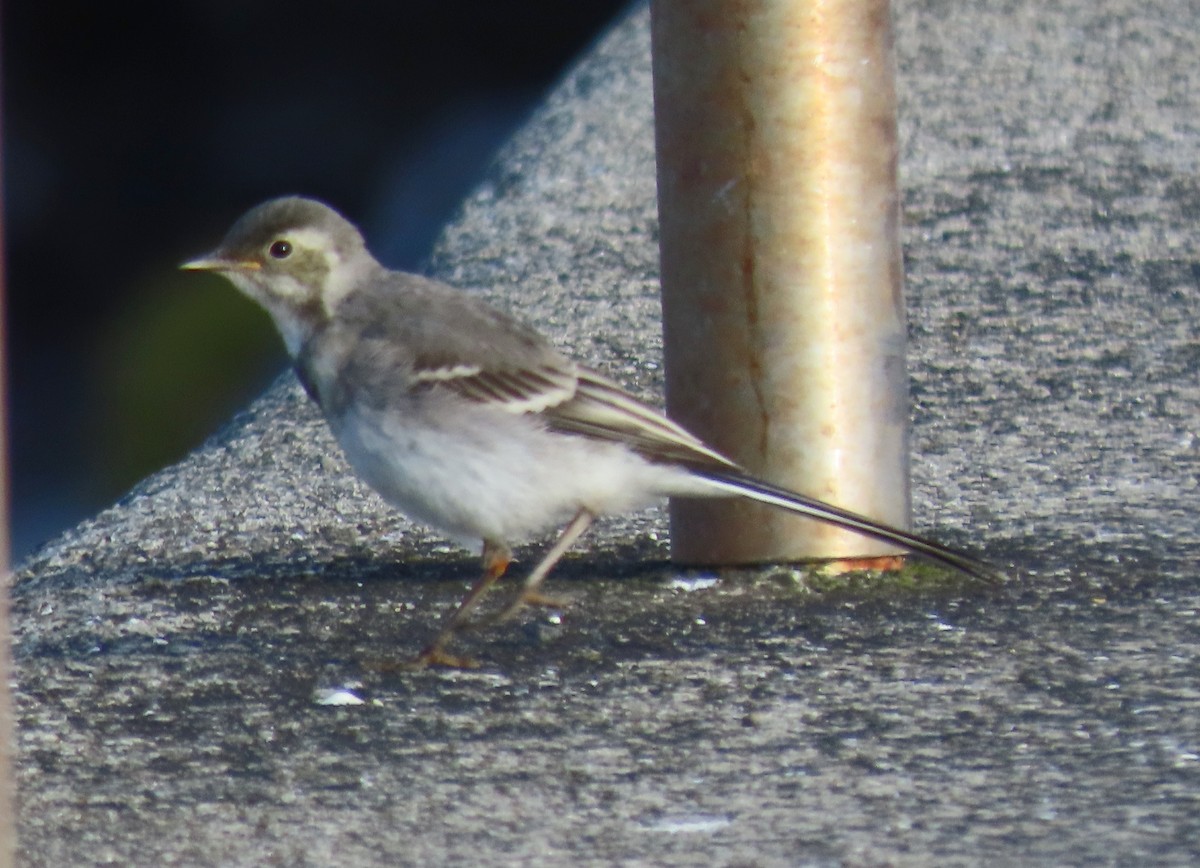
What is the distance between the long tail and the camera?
402cm

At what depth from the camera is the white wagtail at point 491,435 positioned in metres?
4.09

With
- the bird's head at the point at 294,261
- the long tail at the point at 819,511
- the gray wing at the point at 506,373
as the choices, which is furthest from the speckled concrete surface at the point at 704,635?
the bird's head at the point at 294,261

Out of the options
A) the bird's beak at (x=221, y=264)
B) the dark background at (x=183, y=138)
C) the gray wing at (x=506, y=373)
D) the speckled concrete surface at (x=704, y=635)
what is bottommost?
the speckled concrete surface at (x=704, y=635)

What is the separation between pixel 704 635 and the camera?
3828 millimetres

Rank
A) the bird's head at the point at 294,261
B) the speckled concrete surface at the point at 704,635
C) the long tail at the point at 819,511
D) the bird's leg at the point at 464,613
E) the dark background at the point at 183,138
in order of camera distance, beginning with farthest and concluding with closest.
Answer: the dark background at the point at 183,138
the bird's head at the point at 294,261
the long tail at the point at 819,511
the bird's leg at the point at 464,613
the speckled concrete surface at the point at 704,635

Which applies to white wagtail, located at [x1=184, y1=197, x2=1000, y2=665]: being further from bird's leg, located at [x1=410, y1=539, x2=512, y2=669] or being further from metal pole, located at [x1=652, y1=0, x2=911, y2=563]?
metal pole, located at [x1=652, y1=0, x2=911, y2=563]

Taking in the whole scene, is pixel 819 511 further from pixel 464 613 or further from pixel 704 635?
pixel 464 613

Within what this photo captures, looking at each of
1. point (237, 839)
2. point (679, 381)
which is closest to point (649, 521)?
point (679, 381)

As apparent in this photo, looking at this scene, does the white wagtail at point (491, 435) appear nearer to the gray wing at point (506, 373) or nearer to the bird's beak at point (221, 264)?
the gray wing at point (506, 373)

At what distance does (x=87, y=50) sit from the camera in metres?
12.0

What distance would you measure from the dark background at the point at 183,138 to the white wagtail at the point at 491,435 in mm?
6349

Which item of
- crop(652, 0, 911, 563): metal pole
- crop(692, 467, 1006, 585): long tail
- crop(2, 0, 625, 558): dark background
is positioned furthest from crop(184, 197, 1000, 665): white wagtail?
crop(2, 0, 625, 558): dark background

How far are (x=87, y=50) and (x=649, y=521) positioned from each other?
27.1 feet

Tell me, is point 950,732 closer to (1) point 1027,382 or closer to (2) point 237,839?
(2) point 237,839
